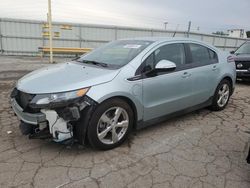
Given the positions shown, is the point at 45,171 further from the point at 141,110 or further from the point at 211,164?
the point at 211,164

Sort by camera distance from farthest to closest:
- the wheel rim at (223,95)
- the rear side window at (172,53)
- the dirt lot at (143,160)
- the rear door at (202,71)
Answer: the wheel rim at (223,95)
the rear door at (202,71)
the rear side window at (172,53)
the dirt lot at (143,160)

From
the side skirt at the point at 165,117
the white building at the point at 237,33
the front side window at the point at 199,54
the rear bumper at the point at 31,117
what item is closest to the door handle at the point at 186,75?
the front side window at the point at 199,54

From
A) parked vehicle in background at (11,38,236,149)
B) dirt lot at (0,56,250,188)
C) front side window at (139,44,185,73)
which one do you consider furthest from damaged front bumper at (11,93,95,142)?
front side window at (139,44,185,73)

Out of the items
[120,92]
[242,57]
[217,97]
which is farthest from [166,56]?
[242,57]

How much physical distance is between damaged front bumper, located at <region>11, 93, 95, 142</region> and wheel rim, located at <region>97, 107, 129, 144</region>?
34 centimetres

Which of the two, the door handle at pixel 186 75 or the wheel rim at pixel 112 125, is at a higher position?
the door handle at pixel 186 75

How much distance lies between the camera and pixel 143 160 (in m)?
3.20

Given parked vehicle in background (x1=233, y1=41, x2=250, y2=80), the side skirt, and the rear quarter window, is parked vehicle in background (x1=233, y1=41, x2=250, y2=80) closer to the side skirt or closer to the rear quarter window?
the rear quarter window

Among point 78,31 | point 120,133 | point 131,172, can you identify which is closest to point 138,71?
point 120,133

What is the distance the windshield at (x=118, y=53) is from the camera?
376 centimetres

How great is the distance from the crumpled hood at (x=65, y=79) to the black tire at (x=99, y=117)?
1.00 ft

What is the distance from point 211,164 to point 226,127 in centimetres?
145

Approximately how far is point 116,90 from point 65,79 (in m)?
0.68

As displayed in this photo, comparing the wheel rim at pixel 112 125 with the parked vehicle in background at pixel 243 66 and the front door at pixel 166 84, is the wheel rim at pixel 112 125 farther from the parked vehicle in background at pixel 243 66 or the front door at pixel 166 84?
the parked vehicle in background at pixel 243 66
